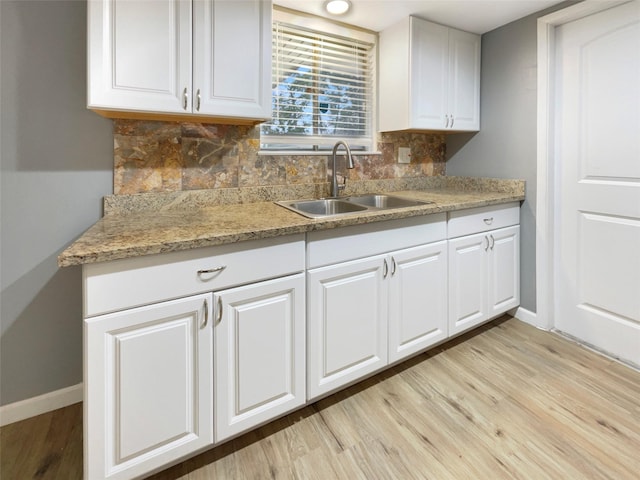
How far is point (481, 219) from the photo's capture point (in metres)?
2.14

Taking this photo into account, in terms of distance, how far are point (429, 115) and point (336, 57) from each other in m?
0.73

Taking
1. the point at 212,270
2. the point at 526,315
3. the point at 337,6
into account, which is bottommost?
the point at 526,315

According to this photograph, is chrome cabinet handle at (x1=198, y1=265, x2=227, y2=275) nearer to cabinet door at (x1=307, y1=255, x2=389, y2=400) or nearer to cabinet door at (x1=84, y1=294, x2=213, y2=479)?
cabinet door at (x1=84, y1=294, x2=213, y2=479)

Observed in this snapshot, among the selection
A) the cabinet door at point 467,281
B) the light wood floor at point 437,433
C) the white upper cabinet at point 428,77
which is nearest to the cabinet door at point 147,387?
the light wood floor at point 437,433

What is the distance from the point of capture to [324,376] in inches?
61.8

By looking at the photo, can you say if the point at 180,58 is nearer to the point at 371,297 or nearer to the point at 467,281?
the point at 371,297

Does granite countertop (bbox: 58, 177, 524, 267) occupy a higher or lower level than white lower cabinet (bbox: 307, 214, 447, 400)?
higher

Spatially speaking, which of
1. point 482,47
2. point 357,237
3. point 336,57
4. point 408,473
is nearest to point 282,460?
point 408,473

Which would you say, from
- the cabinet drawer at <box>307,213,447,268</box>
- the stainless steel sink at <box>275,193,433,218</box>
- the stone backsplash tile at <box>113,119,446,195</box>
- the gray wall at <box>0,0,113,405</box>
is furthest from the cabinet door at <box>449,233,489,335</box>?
the gray wall at <box>0,0,113,405</box>

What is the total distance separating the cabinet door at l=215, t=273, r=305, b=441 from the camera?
1.29 meters

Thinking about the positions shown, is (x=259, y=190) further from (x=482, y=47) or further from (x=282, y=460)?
(x=482, y=47)

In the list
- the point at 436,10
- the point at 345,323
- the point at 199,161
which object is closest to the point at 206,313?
the point at 345,323

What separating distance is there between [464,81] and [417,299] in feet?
5.37

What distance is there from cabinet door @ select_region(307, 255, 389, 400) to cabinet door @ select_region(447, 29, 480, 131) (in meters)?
1.42
